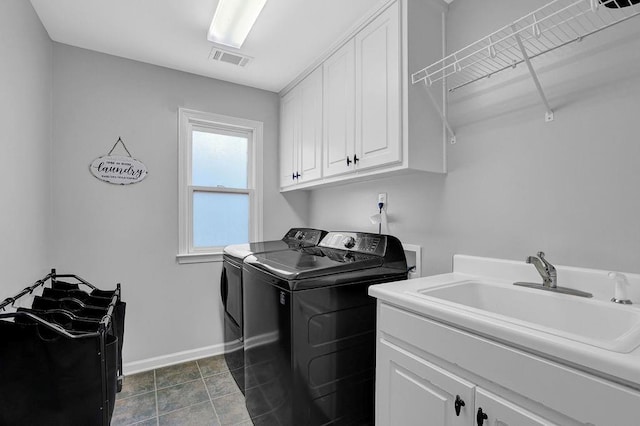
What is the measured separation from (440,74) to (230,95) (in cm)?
189

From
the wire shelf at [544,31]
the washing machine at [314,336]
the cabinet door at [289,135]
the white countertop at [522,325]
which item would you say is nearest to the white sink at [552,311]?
A: the white countertop at [522,325]

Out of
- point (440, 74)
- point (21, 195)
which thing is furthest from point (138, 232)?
point (440, 74)

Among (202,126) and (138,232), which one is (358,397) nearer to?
(138,232)

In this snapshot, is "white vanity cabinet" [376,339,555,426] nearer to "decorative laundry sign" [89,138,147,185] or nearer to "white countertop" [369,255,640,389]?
"white countertop" [369,255,640,389]

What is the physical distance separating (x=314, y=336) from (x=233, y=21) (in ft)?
6.22

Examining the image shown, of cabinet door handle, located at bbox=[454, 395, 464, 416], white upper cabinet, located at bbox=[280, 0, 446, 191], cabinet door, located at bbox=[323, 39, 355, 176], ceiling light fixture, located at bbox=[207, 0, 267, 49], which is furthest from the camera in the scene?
cabinet door, located at bbox=[323, 39, 355, 176]

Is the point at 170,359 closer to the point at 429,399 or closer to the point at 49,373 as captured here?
the point at 49,373

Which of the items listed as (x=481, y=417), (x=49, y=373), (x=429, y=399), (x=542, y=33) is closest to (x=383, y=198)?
(x=542, y=33)

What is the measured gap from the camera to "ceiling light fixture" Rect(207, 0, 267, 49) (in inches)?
66.3

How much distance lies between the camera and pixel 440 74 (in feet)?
5.53

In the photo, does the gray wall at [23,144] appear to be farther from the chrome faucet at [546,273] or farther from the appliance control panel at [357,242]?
the chrome faucet at [546,273]

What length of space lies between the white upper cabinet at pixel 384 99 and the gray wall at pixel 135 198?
4.05ft

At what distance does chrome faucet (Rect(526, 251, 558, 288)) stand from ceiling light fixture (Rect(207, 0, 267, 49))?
6.05 feet

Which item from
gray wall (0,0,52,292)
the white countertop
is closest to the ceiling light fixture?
gray wall (0,0,52,292)
